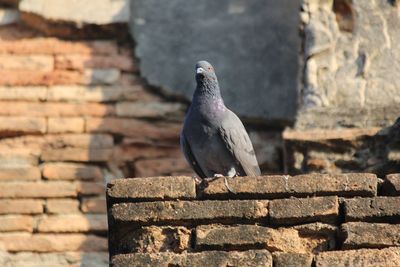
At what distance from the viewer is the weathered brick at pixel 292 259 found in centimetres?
449

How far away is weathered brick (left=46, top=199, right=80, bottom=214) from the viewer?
786cm

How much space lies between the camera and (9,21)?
28.4 ft

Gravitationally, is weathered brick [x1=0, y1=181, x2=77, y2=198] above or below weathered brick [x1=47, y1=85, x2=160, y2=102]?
below

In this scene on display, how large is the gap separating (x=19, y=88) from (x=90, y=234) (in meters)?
1.13

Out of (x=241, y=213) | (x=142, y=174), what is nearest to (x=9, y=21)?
(x=142, y=174)

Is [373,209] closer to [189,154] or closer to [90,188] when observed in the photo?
[189,154]

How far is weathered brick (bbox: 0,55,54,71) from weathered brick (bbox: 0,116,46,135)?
0.38m

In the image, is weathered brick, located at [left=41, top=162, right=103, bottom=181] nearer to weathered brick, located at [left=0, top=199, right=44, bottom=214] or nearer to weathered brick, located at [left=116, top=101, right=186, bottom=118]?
weathered brick, located at [left=0, top=199, right=44, bottom=214]

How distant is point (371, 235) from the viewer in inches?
180

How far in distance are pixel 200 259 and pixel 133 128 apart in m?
3.70

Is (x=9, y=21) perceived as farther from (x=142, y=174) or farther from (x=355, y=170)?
(x=355, y=170)

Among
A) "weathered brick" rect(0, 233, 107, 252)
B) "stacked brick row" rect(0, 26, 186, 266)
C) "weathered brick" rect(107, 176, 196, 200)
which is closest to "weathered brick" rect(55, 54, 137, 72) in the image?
"stacked brick row" rect(0, 26, 186, 266)

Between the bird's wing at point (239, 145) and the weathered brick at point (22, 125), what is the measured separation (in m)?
1.87

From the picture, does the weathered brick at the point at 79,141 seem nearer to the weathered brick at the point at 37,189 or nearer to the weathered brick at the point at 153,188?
the weathered brick at the point at 37,189
